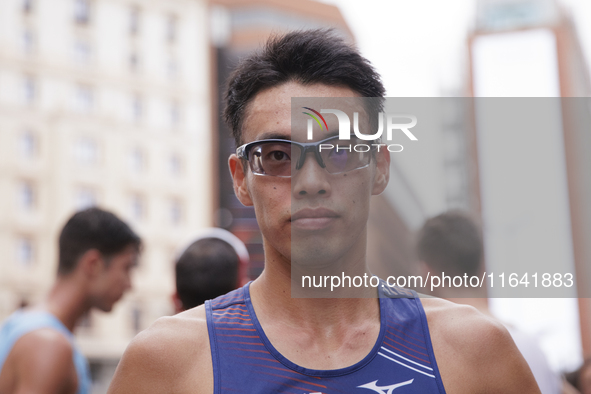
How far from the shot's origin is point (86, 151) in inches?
1726

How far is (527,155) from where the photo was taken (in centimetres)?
426

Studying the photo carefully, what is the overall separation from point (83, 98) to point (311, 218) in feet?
152

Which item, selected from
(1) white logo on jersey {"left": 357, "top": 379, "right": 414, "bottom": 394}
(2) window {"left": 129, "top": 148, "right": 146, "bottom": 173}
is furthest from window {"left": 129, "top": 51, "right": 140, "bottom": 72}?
(1) white logo on jersey {"left": 357, "top": 379, "right": 414, "bottom": 394}

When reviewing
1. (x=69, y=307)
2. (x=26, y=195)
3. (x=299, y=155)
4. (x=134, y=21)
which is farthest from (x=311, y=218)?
(x=134, y=21)

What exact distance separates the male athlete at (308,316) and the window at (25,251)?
40649 millimetres

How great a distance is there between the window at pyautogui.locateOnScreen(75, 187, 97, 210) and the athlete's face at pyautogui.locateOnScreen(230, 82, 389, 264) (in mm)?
42303

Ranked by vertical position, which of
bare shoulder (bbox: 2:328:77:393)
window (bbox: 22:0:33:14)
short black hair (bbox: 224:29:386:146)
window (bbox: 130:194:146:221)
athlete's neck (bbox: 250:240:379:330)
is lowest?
bare shoulder (bbox: 2:328:77:393)

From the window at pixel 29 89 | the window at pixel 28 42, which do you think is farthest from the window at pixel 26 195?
the window at pixel 28 42

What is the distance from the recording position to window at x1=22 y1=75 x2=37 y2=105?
138 feet

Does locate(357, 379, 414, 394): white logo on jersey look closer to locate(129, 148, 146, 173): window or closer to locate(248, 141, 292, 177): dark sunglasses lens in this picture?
locate(248, 141, 292, 177): dark sunglasses lens

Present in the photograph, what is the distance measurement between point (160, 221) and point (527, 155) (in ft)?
140

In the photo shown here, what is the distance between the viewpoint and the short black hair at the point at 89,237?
4191 mm

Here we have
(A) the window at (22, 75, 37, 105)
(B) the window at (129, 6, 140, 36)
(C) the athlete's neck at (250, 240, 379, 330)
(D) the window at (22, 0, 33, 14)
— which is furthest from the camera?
(B) the window at (129, 6, 140, 36)

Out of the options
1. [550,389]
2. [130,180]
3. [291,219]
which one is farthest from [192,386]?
[130,180]
